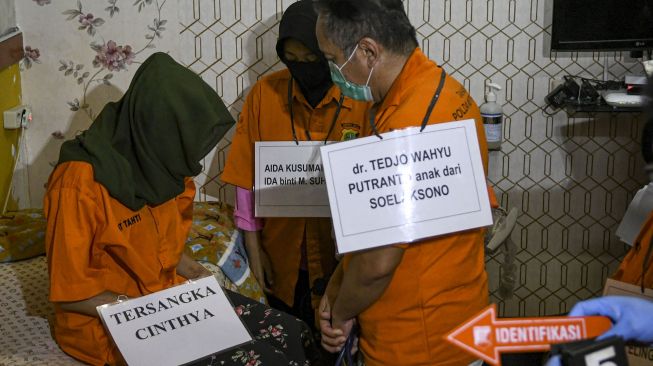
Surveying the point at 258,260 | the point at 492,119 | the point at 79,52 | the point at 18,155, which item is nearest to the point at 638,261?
the point at 492,119

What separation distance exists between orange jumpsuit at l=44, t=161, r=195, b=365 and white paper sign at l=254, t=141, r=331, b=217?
45 cm

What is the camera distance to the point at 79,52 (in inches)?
126

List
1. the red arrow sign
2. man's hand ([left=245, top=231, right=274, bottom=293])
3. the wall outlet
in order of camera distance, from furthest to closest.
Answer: the wall outlet
man's hand ([left=245, top=231, right=274, bottom=293])
the red arrow sign

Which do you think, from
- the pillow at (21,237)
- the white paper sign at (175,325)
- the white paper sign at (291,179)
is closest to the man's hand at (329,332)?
the white paper sign at (175,325)

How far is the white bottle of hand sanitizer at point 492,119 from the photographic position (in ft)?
10.3

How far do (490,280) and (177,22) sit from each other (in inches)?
69.3

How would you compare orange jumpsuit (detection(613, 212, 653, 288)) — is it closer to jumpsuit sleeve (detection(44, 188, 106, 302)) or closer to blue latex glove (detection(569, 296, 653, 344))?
blue latex glove (detection(569, 296, 653, 344))

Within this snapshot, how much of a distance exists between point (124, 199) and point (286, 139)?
2.35ft

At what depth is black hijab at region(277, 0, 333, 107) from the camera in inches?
97.1

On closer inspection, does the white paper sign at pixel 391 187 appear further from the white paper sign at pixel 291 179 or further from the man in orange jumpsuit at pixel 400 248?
the white paper sign at pixel 291 179

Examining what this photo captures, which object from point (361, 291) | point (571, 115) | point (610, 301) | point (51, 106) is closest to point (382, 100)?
point (361, 291)

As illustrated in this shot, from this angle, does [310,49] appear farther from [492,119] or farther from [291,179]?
[492,119]

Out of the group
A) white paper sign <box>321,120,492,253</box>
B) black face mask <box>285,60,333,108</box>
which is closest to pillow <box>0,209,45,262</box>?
black face mask <box>285,60,333,108</box>

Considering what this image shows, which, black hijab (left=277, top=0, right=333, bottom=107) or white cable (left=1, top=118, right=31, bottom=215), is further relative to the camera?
white cable (left=1, top=118, right=31, bottom=215)
